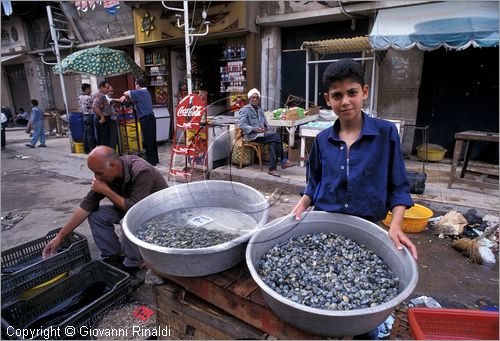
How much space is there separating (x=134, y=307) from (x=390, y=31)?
216 inches

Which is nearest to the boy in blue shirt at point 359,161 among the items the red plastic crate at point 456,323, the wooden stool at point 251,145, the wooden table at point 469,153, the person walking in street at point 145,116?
the red plastic crate at point 456,323

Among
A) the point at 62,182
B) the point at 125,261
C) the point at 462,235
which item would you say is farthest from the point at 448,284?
the point at 62,182

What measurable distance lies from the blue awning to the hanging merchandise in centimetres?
317

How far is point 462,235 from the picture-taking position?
3543 mm

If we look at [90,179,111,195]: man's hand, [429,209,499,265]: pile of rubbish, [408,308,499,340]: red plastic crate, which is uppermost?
[90,179,111,195]: man's hand

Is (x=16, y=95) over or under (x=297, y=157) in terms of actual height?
over

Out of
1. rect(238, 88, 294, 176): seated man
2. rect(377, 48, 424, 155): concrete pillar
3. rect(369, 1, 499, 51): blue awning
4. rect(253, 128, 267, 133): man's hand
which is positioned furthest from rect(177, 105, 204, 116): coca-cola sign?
rect(377, 48, 424, 155): concrete pillar

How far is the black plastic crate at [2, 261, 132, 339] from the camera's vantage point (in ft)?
6.77

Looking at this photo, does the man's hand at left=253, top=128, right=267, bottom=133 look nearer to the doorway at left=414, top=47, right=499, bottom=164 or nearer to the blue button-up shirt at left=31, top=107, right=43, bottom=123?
the doorway at left=414, top=47, right=499, bottom=164

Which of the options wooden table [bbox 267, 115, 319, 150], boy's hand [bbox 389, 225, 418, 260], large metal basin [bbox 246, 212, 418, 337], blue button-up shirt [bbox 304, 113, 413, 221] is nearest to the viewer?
large metal basin [bbox 246, 212, 418, 337]

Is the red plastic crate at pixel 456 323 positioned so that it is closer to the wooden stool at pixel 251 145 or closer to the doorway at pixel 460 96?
the wooden stool at pixel 251 145

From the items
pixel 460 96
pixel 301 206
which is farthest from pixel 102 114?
pixel 460 96

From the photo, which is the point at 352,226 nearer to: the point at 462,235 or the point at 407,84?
the point at 462,235

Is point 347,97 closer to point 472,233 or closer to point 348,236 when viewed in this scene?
point 348,236
